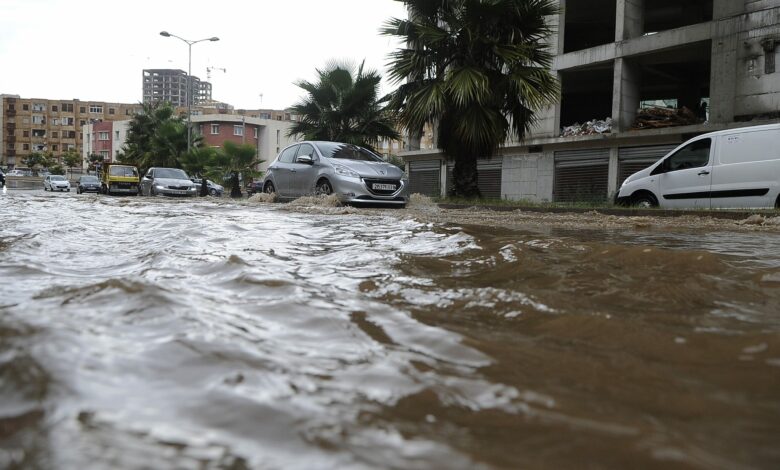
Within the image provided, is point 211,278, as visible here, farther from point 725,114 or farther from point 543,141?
point 543,141

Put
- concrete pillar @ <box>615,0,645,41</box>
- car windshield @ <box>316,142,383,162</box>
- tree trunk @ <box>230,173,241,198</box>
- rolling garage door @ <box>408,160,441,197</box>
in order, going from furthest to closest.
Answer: rolling garage door @ <box>408,160,441,197</box> → tree trunk @ <box>230,173,241,198</box> → concrete pillar @ <box>615,0,645,41</box> → car windshield @ <box>316,142,383,162</box>

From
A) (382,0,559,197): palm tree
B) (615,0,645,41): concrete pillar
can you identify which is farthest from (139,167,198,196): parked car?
(615,0,645,41): concrete pillar

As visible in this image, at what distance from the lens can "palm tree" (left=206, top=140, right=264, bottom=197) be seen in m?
23.2

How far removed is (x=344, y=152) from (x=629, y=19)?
1108 centimetres

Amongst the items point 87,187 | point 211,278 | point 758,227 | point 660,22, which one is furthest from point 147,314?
point 87,187

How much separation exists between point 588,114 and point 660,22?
4.44 meters

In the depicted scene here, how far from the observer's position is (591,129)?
18.1 meters

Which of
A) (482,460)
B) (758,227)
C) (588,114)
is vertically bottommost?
(482,460)

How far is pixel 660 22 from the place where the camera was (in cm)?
2125

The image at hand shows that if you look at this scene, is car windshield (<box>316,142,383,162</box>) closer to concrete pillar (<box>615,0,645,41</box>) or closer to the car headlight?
the car headlight

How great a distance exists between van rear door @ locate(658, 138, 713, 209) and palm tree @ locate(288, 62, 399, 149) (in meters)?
9.95

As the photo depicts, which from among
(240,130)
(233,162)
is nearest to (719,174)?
(233,162)

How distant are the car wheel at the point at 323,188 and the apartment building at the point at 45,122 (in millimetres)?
103246

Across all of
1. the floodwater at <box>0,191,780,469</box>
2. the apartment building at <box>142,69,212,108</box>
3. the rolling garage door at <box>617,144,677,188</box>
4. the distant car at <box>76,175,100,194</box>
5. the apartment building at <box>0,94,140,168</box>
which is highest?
the apartment building at <box>142,69,212,108</box>
